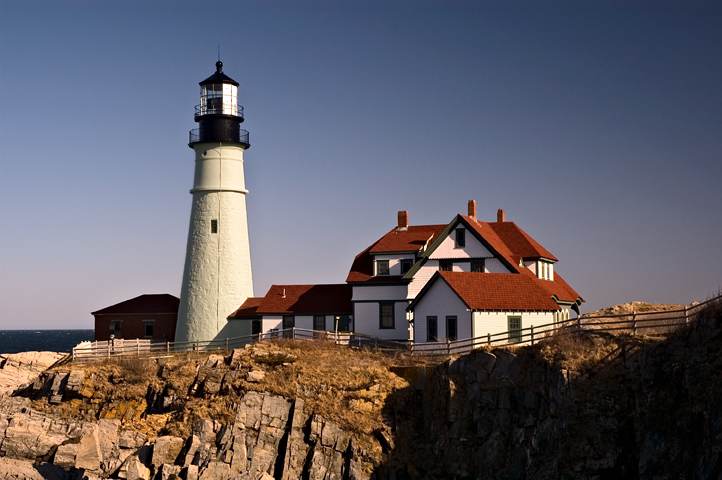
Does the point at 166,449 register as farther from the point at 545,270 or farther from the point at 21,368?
the point at 545,270

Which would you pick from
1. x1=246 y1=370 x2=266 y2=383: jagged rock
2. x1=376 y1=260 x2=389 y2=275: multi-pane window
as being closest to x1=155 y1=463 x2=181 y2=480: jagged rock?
x1=246 y1=370 x2=266 y2=383: jagged rock

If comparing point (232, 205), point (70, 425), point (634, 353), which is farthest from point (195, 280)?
point (634, 353)

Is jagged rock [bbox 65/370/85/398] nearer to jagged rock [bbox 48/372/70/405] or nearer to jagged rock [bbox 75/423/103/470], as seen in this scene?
jagged rock [bbox 48/372/70/405]

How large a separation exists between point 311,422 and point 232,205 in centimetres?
1638

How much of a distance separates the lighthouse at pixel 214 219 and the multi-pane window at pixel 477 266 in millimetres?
12432

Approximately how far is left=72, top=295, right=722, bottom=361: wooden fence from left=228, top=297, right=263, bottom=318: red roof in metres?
1.32

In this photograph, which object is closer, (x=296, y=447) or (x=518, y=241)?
(x=296, y=447)

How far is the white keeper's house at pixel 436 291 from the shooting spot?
3847 cm

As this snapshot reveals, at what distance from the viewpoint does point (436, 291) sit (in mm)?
39469

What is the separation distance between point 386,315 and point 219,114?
13.5 m

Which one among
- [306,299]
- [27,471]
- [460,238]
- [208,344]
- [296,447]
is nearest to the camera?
[27,471]

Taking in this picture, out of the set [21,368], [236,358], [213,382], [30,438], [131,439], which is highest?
[236,358]

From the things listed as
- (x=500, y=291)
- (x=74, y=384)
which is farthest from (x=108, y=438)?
(x=500, y=291)

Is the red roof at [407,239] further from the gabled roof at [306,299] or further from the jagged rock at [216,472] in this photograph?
the jagged rock at [216,472]
